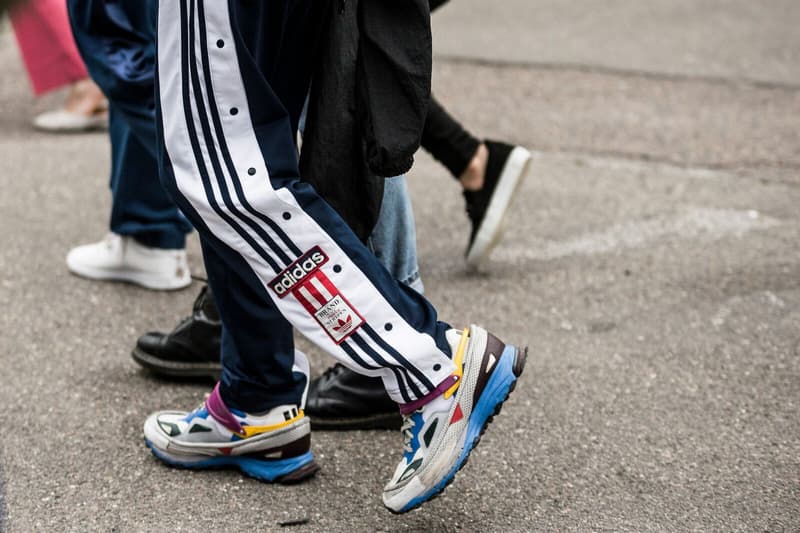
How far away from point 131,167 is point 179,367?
0.75 meters

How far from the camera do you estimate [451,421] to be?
201cm

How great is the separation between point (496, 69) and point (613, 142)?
114 cm

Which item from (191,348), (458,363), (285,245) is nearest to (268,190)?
(285,245)

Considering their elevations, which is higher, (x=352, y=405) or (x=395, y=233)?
(x=395, y=233)

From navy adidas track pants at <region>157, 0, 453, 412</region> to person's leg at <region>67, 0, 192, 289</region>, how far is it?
887 millimetres

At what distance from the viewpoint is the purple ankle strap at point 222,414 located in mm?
2248

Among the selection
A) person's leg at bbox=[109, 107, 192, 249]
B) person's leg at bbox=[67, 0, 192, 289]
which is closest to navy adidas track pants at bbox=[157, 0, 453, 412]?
person's leg at bbox=[67, 0, 192, 289]

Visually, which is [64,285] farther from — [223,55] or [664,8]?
[664,8]

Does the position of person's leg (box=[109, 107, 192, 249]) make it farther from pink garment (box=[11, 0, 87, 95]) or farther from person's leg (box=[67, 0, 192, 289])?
pink garment (box=[11, 0, 87, 95])

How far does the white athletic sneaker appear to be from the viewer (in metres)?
3.34

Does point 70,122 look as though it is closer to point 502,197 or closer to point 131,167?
point 131,167

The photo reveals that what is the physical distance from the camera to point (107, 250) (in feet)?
11.2

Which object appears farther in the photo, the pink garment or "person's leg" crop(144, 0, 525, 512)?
the pink garment

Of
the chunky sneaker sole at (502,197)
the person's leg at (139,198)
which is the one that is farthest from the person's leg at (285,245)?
the chunky sneaker sole at (502,197)
